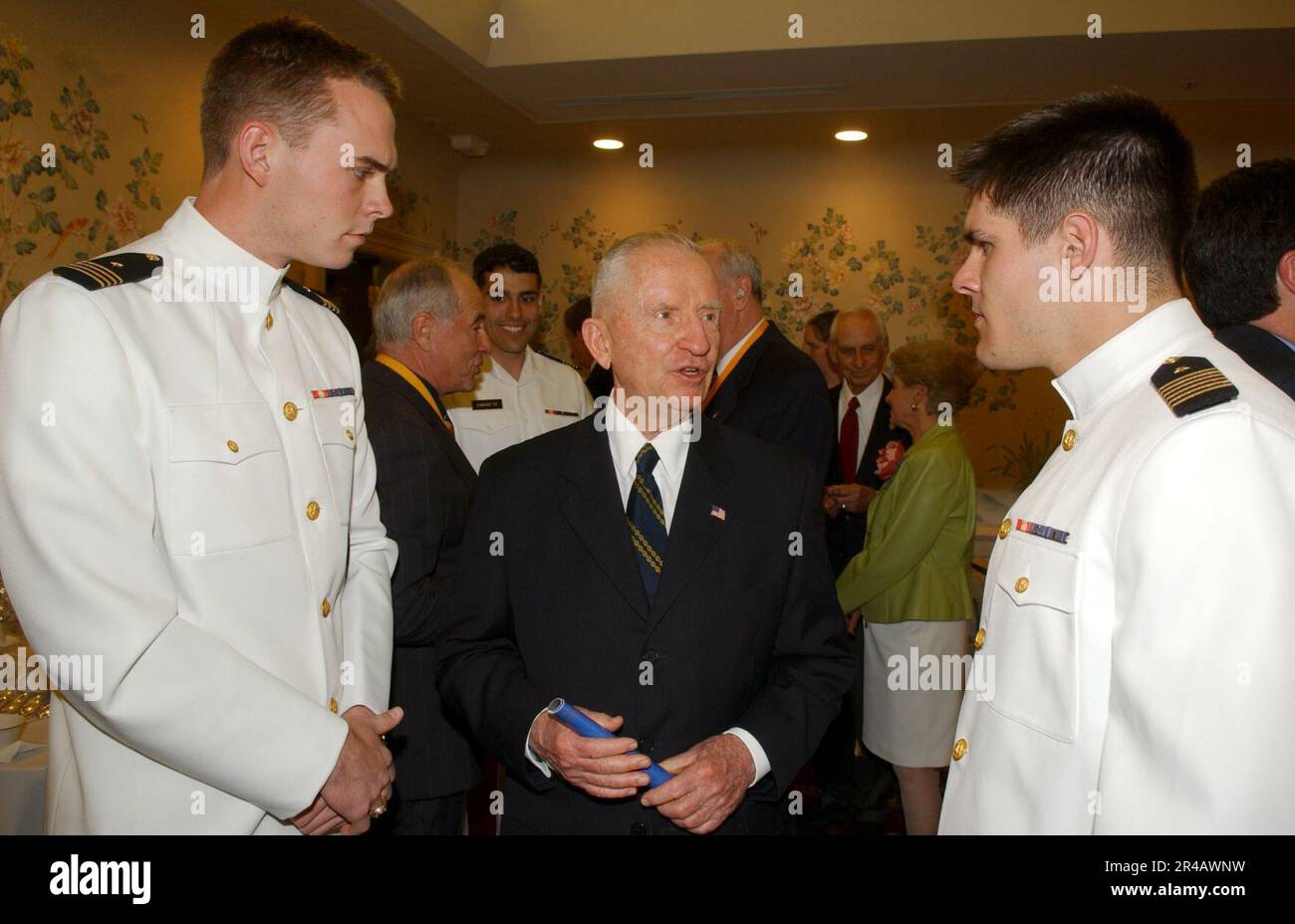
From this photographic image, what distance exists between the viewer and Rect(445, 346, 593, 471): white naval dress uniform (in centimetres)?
346


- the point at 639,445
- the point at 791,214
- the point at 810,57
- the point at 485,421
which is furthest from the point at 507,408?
the point at 791,214

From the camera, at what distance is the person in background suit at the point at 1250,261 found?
64.5 inches

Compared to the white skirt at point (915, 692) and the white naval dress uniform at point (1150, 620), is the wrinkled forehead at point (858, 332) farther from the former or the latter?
the white naval dress uniform at point (1150, 620)

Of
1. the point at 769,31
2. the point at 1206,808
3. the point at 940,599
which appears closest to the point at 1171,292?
the point at 1206,808

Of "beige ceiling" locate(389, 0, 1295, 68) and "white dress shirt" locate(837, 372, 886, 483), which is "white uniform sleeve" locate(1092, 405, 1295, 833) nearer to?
"white dress shirt" locate(837, 372, 886, 483)

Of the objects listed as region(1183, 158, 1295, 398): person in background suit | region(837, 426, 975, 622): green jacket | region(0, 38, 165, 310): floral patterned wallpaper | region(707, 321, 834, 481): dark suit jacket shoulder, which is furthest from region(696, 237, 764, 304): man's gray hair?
region(0, 38, 165, 310): floral patterned wallpaper

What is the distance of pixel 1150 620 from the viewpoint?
87cm

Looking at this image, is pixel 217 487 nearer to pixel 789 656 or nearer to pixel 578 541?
pixel 578 541

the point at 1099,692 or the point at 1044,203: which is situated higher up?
the point at 1044,203

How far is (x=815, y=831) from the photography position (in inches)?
122

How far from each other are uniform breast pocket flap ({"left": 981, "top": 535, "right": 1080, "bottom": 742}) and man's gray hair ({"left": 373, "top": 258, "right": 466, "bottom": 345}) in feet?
5.82

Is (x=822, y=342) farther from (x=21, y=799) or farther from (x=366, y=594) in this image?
(x=21, y=799)

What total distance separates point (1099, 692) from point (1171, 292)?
475 mm

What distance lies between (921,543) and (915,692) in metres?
0.46
